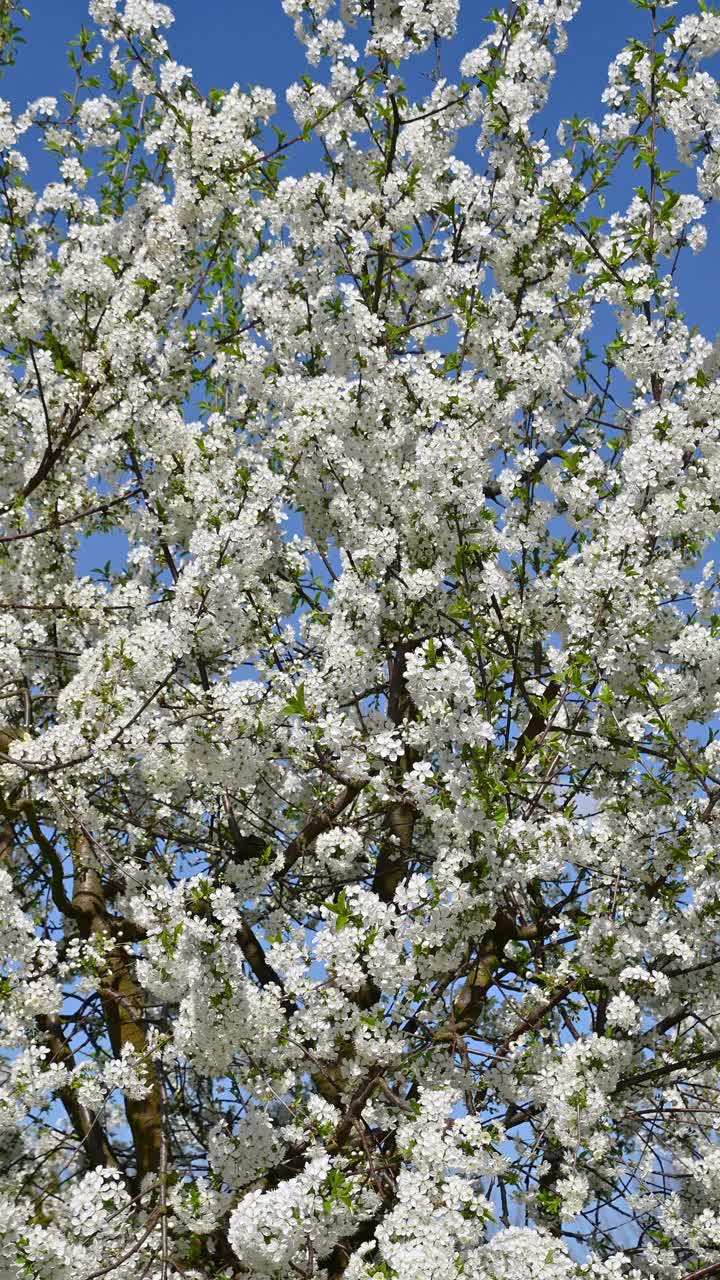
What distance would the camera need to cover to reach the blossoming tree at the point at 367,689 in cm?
562

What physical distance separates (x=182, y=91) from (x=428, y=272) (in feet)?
6.79

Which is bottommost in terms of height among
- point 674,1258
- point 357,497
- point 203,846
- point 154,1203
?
point 674,1258

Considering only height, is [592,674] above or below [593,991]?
above

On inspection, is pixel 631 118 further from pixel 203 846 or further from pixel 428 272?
pixel 203 846

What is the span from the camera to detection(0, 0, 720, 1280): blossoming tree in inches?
221

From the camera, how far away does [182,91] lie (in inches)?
345

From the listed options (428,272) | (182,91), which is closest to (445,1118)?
(428,272)

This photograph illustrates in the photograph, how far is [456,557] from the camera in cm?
641

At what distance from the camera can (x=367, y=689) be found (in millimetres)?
7570

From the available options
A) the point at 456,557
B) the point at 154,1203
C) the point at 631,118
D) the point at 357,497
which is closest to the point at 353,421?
the point at 357,497

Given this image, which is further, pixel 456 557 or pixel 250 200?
pixel 250 200

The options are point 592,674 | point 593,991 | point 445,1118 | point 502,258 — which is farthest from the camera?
point 502,258

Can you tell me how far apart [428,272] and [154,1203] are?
19.4ft

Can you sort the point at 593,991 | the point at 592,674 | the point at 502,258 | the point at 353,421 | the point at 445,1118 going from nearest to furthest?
1. the point at 445,1118
2. the point at 592,674
3. the point at 593,991
4. the point at 353,421
5. the point at 502,258
